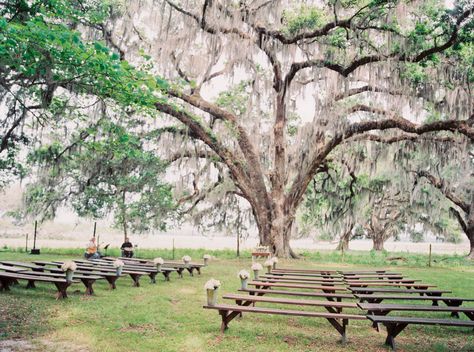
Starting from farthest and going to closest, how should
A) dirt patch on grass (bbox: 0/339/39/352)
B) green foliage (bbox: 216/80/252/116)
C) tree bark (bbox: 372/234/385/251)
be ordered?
tree bark (bbox: 372/234/385/251)
green foliage (bbox: 216/80/252/116)
dirt patch on grass (bbox: 0/339/39/352)

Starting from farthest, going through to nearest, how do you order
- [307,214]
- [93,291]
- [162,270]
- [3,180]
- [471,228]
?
1. [307,214]
2. [471,228]
3. [3,180]
4. [162,270]
5. [93,291]

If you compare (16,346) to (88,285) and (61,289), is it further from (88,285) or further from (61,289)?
(88,285)

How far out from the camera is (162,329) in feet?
19.3

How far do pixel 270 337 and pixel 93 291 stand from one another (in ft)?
14.6

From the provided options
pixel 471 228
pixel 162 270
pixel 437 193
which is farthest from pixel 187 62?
pixel 471 228

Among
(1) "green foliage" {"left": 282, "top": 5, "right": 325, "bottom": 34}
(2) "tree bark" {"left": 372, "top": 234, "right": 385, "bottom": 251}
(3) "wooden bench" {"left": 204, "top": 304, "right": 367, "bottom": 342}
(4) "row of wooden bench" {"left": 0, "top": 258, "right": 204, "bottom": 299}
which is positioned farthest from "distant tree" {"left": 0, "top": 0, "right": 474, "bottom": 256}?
(2) "tree bark" {"left": 372, "top": 234, "right": 385, "bottom": 251}

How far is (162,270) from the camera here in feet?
35.1

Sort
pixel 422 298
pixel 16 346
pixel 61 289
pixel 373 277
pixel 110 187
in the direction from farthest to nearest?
pixel 110 187
pixel 373 277
pixel 61 289
pixel 422 298
pixel 16 346

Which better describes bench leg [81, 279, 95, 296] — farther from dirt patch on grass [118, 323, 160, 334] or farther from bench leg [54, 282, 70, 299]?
dirt patch on grass [118, 323, 160, 334]

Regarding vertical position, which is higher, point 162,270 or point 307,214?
point 307,214

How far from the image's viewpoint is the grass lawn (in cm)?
518

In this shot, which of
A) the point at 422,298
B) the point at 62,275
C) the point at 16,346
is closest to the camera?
the point at 16,346

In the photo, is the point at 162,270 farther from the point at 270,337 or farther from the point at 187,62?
the point at 187,62

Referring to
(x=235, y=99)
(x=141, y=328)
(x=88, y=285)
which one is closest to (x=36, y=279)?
(x=88, y=285)
